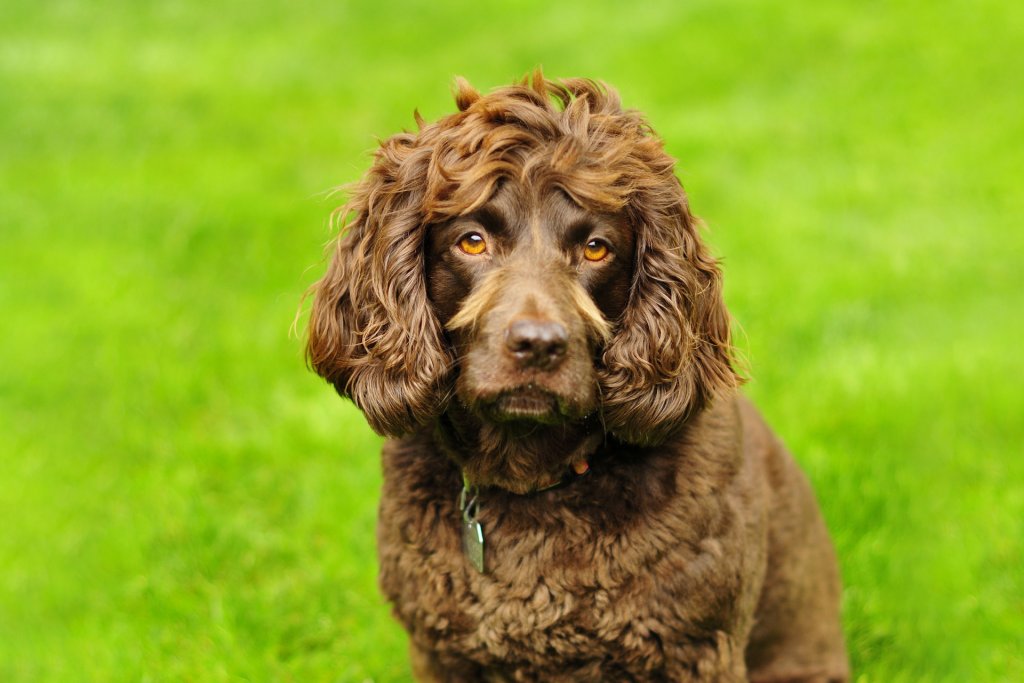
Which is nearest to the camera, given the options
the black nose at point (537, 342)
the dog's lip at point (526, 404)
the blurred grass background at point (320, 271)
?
the black nose at point (537, 342)

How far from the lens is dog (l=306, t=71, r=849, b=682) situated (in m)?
3.22

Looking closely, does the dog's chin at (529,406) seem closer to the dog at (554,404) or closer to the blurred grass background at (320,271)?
the dog at (554,404)

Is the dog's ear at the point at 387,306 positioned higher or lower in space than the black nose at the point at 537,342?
higher

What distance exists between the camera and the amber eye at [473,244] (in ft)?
10.7

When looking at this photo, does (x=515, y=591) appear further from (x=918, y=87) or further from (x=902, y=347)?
(x=918, y=87)

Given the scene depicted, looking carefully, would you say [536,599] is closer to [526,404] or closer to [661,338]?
[526,404]

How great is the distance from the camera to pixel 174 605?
466cm

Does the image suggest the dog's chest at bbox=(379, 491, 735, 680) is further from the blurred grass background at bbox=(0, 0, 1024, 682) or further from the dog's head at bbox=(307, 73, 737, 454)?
the blurred grass background at bbox=(0, 0, 1024, 682)

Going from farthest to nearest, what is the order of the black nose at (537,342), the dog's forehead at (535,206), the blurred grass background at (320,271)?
the blurred grass background at (320,271), the dog's forehead at (535,206), the black nose at (537,342)

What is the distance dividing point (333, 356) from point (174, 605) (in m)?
1.72

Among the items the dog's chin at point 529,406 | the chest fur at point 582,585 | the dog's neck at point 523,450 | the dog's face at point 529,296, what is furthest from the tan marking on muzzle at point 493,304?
the chest fur at point 582,585

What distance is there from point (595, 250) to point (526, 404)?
511 mm

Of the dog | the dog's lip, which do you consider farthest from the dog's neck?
the dog's lip

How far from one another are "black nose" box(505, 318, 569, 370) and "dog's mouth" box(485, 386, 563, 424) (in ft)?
0.30
